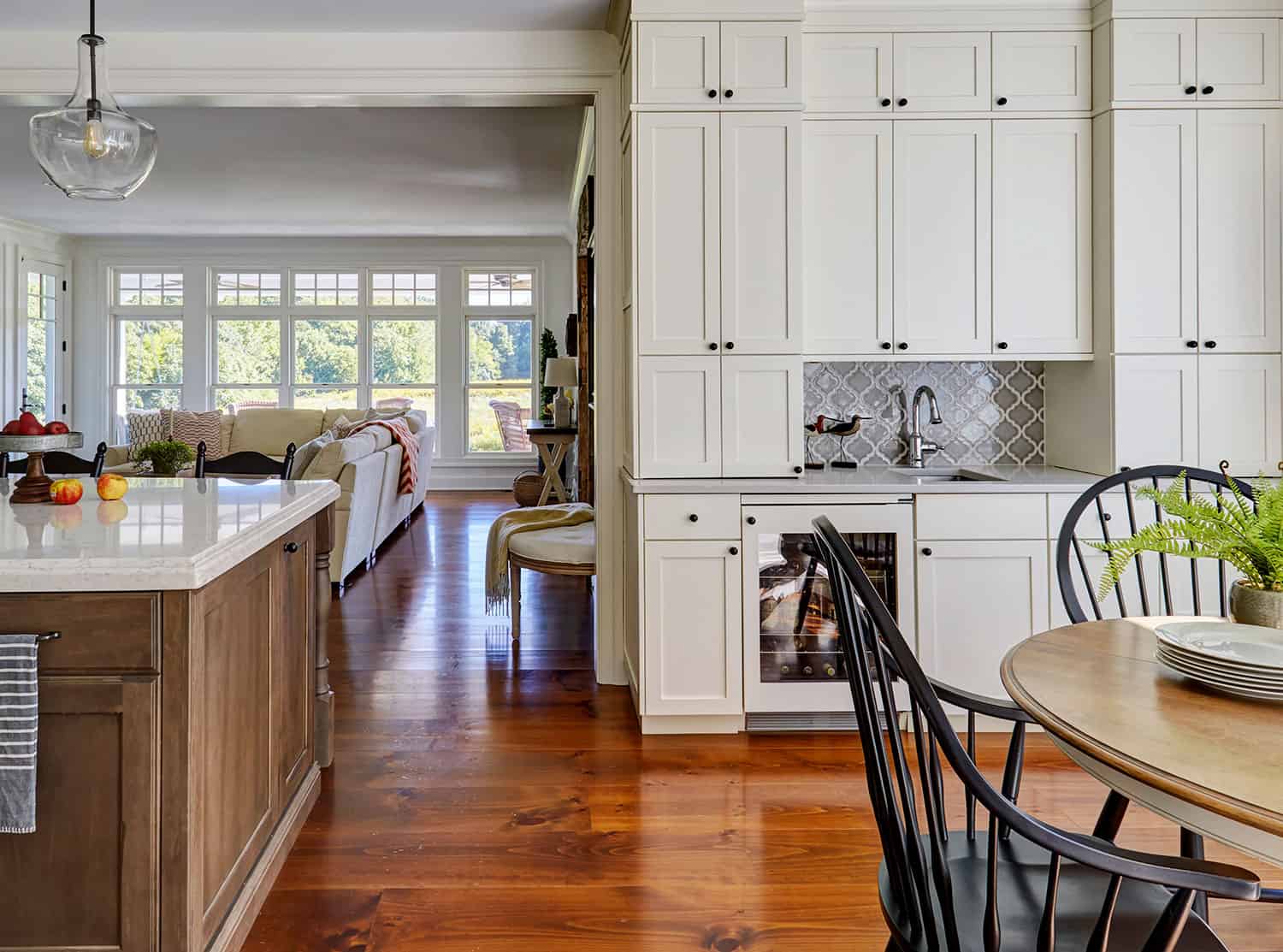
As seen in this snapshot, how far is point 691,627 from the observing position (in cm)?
322

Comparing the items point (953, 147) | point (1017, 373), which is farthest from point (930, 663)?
point (953, 147)

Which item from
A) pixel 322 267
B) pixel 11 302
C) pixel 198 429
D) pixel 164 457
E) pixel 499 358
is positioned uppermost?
pixel 322 267

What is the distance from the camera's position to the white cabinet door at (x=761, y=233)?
128 inches

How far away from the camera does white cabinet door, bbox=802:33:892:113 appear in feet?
11.1

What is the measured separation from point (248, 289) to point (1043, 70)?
9.09 m

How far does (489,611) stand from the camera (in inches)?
195

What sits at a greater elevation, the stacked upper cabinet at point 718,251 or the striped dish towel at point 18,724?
the stacked upper cabinet at point 718,251

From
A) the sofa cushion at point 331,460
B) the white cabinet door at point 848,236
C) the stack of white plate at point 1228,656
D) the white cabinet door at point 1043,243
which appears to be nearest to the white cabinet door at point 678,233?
the white cabinet door at point 848,236

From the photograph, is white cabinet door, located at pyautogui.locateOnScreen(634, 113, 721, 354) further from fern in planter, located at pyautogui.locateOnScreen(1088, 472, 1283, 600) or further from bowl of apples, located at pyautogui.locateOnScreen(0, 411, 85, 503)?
fern in planter, located at pyautogui.locateOnScreen(1088, 472, 1283, 600)

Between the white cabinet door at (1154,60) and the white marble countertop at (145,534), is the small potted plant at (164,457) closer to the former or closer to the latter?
the white marble countertop at (145,534)

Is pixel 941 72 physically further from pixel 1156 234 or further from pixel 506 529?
pixel 506 529

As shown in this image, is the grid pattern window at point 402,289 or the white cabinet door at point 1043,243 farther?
the grid pattern window at point 402,289

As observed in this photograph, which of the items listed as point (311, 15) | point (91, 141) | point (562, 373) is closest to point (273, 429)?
point (562, 373)

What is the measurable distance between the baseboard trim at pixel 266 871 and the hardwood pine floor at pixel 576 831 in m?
0.03
